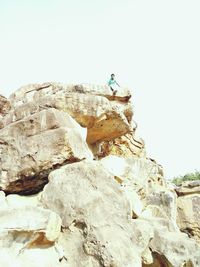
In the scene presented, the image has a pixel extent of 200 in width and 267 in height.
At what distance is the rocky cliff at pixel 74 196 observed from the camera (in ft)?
18.8

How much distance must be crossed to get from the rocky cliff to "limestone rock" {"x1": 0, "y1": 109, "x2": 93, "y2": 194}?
0.9 inches

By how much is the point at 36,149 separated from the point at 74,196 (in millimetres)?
1569

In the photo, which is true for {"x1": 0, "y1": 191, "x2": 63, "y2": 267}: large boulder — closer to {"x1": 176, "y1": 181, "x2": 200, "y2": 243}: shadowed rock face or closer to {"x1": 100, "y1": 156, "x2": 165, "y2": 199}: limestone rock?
{"x1": 100, "y1": 156, "x2": 165, "y2": 199}: limestone rock

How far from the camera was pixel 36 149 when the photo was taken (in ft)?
24.4

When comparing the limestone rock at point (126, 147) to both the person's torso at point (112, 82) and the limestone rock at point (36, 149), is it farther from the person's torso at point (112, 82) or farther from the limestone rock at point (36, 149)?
the limestone rock at point (36, 149)

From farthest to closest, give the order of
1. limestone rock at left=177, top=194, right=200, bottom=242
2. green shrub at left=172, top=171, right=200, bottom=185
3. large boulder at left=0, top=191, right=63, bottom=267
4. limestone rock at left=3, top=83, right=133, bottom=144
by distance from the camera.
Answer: green shrub at left=172, top=171, right=200, bottom=185, limestone rock at left=177, top=194, right=200, bottom=242, limestone rock at left=3, top=83, right=133, bottom=144, large boulder at left=0, top=191, right=63, bottom=267

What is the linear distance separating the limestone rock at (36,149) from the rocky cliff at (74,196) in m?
0.02

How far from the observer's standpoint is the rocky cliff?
5.72 metres

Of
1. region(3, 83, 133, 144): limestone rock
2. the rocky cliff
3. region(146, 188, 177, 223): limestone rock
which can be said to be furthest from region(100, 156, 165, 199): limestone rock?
region(3, 83, 133, 144): limestone rock

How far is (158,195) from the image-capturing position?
11039 mm

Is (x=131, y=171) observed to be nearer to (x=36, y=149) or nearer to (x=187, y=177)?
(x=36, y=149)

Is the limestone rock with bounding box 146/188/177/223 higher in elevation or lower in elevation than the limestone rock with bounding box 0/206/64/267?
lower

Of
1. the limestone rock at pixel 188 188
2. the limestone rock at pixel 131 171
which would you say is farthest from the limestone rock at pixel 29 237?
the limestone rock at pixel 188 188

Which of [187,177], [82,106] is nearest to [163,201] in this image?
[82,106]
